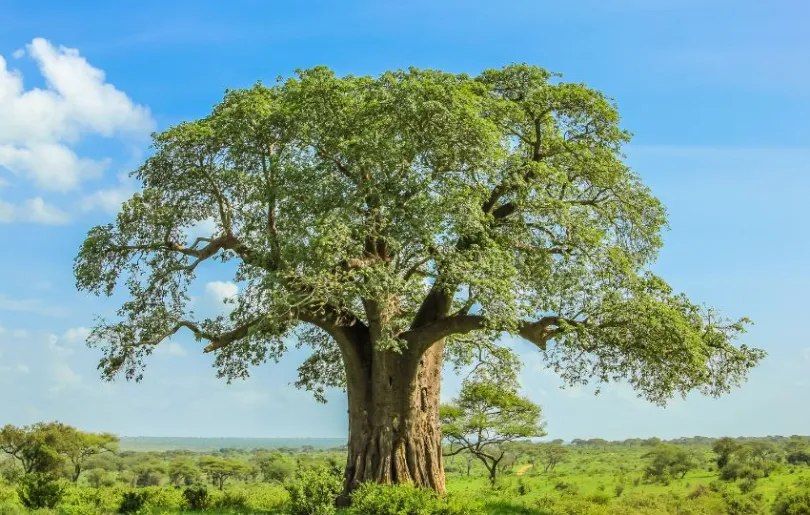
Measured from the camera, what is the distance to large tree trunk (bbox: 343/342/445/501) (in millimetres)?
17688

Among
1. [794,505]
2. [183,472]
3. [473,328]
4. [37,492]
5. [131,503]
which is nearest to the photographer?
[473,328]

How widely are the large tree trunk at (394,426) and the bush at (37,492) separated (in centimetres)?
743

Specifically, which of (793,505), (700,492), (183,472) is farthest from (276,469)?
(793,505)

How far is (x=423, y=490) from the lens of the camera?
15.8 m

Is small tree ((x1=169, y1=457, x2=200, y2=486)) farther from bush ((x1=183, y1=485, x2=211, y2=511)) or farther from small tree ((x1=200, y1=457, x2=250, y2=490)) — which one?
bush ((x1=183, y1=485, x2=211, y2=511))

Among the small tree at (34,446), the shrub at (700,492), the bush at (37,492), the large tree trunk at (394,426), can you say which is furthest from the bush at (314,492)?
the small tree at (34,446)

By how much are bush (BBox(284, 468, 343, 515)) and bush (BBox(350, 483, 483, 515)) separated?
525 millimetres

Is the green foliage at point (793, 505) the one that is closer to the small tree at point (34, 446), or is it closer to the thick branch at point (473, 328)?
the thick branch at point (473, 328)

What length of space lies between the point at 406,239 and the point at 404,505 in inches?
198

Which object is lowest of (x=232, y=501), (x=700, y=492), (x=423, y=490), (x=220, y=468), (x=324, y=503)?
(x=700, y=492)

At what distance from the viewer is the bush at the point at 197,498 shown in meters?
19.9

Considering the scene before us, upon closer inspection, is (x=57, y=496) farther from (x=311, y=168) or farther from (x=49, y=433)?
(x=49, y=433)

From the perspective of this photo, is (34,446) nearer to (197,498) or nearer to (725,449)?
(197,498)

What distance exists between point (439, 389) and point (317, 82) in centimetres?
792
